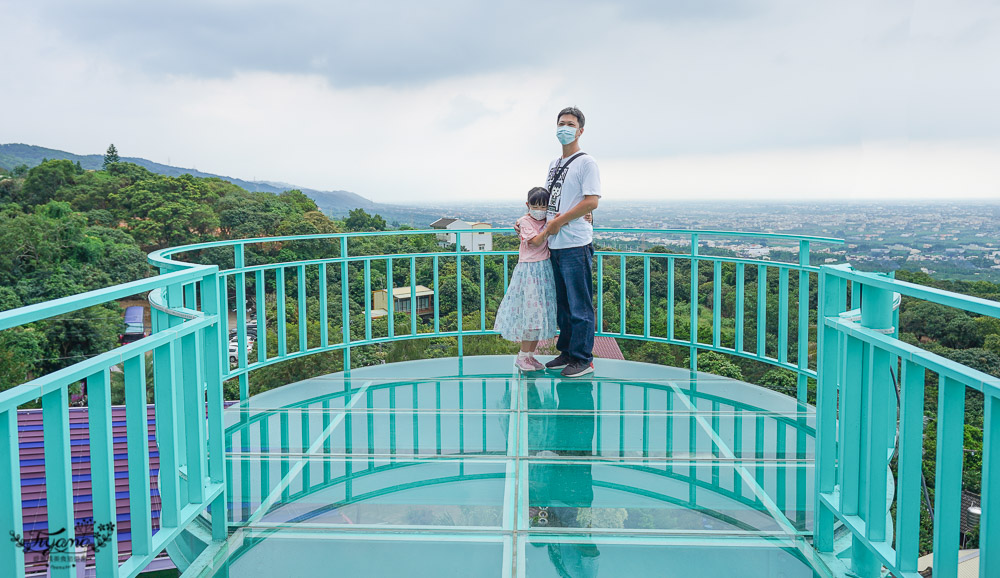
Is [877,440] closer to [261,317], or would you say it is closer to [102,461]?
[102,461]

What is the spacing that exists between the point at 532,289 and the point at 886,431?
2.75m

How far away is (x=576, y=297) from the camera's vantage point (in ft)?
14.0

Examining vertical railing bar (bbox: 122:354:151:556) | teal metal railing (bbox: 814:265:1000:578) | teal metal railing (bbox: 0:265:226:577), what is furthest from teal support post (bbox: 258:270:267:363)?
teal metal railing (bbox: 814:265:1000:578)

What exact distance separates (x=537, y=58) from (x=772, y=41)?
24.8m

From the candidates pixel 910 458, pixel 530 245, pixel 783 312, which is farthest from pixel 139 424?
pixel 783 312

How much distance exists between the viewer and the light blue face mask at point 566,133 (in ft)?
13.6

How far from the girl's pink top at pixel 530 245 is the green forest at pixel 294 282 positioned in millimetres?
378

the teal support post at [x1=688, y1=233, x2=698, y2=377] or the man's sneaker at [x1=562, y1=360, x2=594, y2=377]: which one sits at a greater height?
the teal support post at [x1=688, y1=233, x2=698, y2=377]

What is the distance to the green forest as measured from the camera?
188cm

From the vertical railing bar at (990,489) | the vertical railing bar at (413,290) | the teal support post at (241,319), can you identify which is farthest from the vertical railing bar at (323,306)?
the vertical railing bar at (990,489)

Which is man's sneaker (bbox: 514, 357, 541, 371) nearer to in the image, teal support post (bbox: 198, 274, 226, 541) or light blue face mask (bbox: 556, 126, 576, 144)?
light blue face mask (bbox: 556, 126, 576, 144)

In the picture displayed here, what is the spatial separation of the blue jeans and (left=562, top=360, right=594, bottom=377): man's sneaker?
34 millimetres

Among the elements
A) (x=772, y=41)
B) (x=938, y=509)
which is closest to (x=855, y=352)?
(x=938, y=509)

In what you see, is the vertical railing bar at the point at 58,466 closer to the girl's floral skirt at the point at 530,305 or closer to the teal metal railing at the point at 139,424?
the teal metal railing at the point at 139,424
